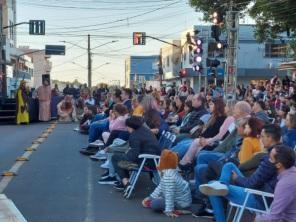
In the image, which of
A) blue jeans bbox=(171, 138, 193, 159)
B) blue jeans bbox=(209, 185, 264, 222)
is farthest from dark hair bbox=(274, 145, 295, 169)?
blue jeans bbox=(171, 138, 193, 159)

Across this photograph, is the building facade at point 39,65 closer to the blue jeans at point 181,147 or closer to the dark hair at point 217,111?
the dark hair at point 217,111

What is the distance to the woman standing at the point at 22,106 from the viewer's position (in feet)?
81.1

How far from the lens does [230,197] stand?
21.4 ft

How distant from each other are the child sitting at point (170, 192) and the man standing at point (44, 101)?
18757mm

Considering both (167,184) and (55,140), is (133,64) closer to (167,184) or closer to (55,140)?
(55,140)

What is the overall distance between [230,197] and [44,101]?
2052cm

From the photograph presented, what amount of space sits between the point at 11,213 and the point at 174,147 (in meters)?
3.98

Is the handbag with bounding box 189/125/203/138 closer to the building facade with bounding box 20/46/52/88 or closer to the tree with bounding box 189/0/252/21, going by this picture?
the tree with bounding box 189/0/252/21

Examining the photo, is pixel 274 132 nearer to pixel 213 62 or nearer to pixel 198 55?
pixel 213 62

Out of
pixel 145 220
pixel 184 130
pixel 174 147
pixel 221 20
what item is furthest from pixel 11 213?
pixel 221 20

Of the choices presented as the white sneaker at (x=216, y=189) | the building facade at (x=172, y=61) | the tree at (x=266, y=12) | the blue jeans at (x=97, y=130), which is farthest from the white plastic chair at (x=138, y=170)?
the building facade at (x=172, y=61)

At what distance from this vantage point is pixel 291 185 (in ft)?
18.2

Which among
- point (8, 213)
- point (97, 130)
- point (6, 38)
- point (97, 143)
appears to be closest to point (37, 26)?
point (6, 38)

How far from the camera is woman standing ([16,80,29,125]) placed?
973 inches
